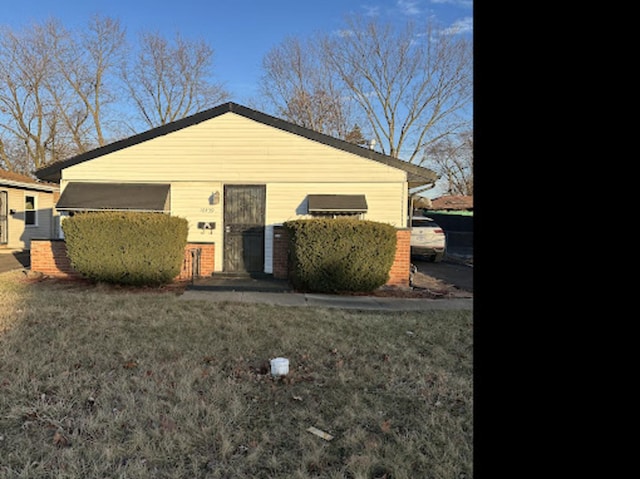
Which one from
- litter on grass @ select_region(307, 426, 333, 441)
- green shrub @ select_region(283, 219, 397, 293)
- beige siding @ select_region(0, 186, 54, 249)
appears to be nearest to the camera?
litter on grass @ select_region(307, 426, 333, 441)

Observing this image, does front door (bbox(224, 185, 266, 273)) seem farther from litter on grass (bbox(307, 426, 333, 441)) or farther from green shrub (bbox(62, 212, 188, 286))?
litter on grass (bbox(307, 426, 333, 441))

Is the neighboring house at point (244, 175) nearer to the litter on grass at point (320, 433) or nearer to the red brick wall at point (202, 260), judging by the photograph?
the red brick wall at point (202, 260)

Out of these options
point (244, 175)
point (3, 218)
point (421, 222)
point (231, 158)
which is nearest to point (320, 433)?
point (244, 175)

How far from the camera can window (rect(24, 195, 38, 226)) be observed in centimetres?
1755

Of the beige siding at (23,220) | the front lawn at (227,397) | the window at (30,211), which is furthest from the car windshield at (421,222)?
the window at (30,211)

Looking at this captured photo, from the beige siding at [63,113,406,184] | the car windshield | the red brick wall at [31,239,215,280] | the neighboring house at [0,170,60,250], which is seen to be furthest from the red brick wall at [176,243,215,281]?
the neighboring house at [0,170,60,250]

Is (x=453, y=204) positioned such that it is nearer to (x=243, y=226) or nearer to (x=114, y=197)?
(x=243, y=226)

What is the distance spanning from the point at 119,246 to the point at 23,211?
12591 mm

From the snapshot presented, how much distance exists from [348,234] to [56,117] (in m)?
28.0

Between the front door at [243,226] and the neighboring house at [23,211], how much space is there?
10.8 meters

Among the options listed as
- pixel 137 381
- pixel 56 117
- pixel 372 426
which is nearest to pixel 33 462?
pixel 137 381

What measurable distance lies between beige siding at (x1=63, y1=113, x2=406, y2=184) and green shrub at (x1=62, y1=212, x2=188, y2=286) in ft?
5.55

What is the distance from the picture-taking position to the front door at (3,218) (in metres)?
16.0

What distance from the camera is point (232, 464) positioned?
8.04ft
